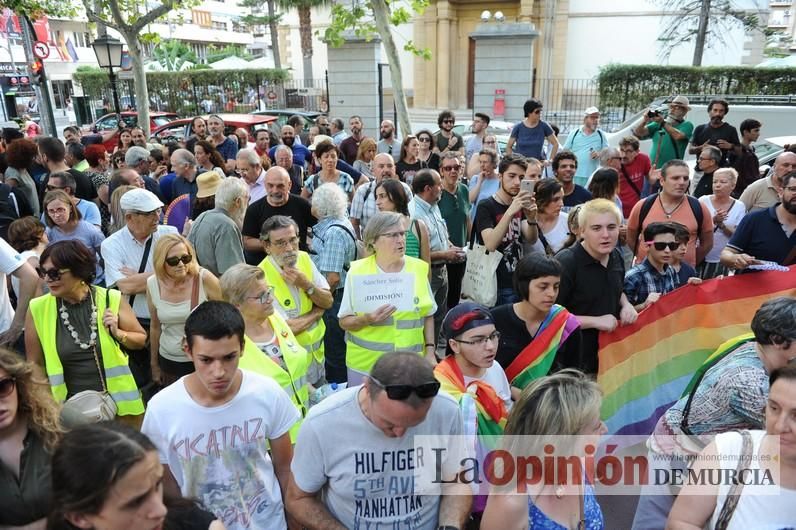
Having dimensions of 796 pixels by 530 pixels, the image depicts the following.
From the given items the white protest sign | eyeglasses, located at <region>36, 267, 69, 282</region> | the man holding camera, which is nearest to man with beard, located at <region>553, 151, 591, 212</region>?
the white protest sign

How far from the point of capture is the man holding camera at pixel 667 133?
27.2 ft

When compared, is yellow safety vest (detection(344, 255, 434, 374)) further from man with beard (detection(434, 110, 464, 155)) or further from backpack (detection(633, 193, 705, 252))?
man with beard (detection(434, 110, 464, 155))

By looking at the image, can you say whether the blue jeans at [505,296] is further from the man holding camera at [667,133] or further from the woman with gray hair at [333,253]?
the man holding camera at [667,133]

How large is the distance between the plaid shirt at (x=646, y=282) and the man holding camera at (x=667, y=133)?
196 inches

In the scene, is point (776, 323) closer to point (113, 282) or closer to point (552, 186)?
point (552, 186)

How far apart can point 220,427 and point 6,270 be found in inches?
88.8

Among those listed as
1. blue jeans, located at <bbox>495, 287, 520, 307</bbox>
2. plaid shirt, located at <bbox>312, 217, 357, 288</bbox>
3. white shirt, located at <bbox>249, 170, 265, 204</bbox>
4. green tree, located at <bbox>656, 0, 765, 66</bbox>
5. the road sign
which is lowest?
blue jeans, located at <bbox>495, 287, 520, 307</bbox>

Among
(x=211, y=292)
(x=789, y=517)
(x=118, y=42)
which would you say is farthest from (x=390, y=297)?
(x=118, y=42)

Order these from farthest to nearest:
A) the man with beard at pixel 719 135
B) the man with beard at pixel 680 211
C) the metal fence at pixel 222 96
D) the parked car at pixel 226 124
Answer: the metal fence at pixel 222 96, the parked car at pixel 226 124, the man with beard at pixel 719 135, the man with beard at pixel 680 211

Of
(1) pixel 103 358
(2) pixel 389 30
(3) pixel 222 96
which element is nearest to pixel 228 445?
(1) pixel 103 358

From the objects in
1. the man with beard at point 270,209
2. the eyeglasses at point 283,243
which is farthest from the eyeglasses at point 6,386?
the man with beard at point 270,209

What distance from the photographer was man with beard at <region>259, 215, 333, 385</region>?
3658mm

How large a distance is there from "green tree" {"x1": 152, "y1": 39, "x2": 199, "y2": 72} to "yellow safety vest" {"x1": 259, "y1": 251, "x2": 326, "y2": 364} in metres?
44.9

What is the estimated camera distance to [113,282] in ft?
13.0
